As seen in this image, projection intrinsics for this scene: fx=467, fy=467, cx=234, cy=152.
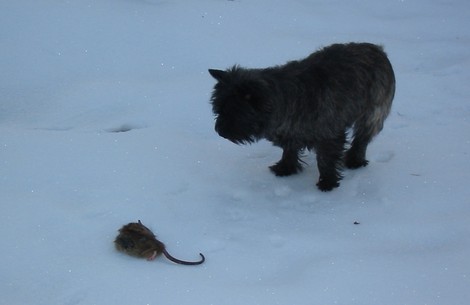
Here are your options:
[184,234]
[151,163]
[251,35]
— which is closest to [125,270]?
[184,234]

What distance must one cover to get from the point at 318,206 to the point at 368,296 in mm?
1111

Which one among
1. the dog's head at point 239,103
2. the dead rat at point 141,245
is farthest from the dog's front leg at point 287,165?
the dead rat at point 141,245

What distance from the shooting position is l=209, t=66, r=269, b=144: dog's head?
140 inches

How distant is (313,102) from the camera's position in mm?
3820

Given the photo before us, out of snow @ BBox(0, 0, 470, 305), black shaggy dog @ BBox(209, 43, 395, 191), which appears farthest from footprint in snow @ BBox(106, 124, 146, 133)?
black shaggy dog @ BBox(209, 43, 395, 191)

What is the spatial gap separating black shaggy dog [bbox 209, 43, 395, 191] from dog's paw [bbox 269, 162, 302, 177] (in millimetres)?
66

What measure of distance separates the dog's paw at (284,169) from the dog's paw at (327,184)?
290 millimetres

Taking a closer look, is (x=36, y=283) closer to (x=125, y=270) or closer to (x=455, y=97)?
(x=125, y=270)

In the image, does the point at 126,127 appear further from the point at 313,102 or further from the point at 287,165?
the point at 313,102

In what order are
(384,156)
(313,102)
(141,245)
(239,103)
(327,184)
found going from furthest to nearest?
1. (384,156)
2. (327,184)
3. (313,102)
4. (239,103)
5. (141,245)

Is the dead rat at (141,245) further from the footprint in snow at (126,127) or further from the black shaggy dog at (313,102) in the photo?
the footprint in snow at (126,127)

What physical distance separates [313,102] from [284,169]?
83 cm

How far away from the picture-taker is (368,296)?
3.06m

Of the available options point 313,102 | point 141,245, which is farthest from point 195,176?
point 313,102
